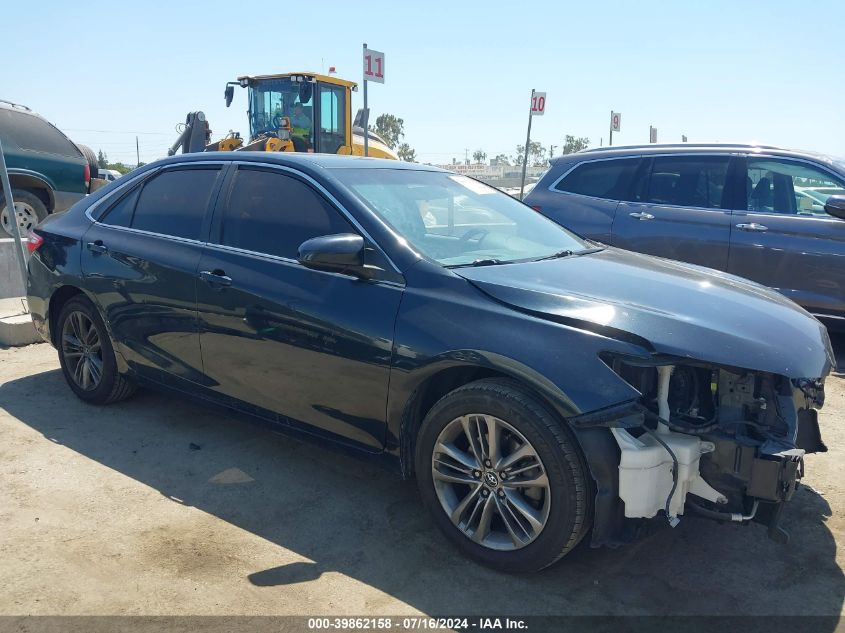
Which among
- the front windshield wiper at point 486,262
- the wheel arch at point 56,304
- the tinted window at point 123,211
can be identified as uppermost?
the tinted window at point 123,211

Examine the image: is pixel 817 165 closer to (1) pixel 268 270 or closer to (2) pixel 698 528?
(2) pixel 698 528

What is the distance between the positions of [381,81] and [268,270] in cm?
687

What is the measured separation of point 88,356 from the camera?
4.73 metres

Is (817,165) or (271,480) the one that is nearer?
(271,480)

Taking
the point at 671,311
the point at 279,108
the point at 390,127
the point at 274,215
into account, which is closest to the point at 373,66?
the point at 279,108

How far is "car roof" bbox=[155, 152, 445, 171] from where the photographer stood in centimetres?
378

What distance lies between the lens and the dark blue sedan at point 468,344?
266 cm

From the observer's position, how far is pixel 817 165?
5.93m

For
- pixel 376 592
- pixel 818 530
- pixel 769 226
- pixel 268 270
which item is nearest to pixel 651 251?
pixel 769 226

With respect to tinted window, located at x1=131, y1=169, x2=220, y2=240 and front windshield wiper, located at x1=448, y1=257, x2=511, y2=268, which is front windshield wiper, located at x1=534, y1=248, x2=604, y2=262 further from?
tinted window, located at x1=131, y1=169, x2=220, y2=240

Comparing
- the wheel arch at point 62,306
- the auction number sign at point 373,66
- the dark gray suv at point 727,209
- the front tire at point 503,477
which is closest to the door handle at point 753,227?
the dark gray suv at point 727,209

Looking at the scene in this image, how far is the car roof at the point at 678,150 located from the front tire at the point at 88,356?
4.48 m

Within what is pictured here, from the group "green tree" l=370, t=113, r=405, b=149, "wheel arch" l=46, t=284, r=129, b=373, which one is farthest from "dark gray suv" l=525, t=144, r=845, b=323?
"green tree" l=370, t=113, r=405, b=149

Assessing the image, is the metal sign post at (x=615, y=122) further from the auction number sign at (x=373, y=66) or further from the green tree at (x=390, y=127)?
the green tree at (x=390, y=127)
